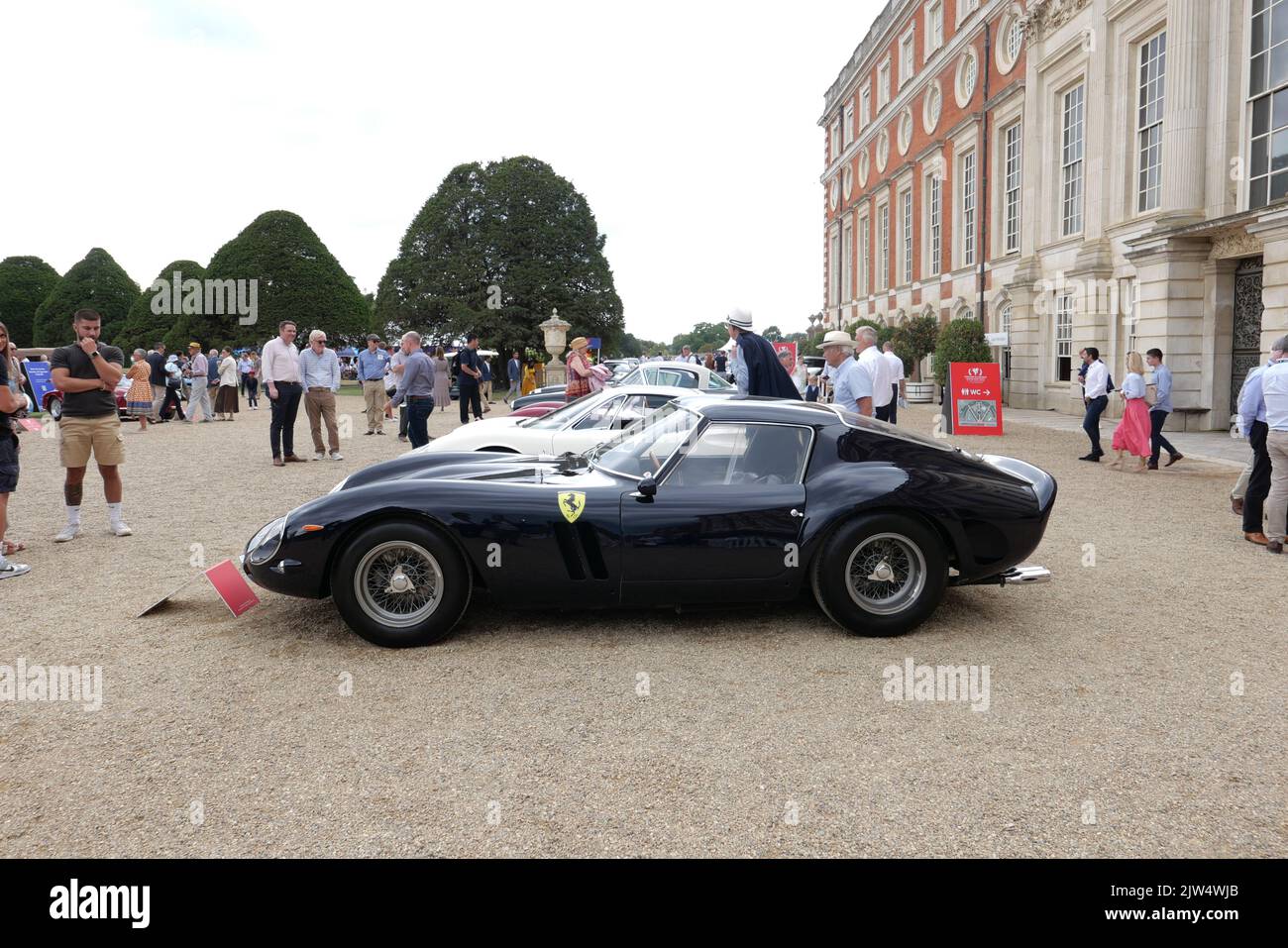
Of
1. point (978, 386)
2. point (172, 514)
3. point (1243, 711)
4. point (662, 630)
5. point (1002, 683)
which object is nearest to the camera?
point (1243, 711)

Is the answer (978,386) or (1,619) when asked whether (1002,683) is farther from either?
(978,386)

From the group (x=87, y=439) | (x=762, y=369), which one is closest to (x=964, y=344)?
(x=762, y=369)

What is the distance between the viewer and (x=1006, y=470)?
17.7 ft

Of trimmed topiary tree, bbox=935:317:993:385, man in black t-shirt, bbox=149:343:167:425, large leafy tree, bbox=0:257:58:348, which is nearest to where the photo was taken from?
man in black t-shirt, bbox=149:343:167:425

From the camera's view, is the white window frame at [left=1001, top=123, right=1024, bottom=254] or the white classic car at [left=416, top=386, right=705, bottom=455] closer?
the white classic car at [left=416, top=386, right=705, bottom=455]

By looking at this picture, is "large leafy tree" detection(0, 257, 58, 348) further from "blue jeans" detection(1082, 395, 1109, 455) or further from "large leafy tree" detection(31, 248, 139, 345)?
"blue jeans" detection(1082, 395, 1109, 455)

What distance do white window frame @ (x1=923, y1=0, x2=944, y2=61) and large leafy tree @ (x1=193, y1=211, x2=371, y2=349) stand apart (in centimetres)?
3740

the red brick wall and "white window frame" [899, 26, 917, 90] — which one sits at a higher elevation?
"white window frame" [899, 26, 917, 90]

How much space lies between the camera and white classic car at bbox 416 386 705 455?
864 centimetres

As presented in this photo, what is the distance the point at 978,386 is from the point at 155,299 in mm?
56405


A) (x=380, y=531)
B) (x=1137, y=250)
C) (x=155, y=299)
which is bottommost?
(x=380, y=531)

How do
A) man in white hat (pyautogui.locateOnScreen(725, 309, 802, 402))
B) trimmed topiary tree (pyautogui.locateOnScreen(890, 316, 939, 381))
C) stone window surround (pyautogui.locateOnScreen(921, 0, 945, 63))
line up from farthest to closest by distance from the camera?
stone window surround (pyautogui.locateOnScreen(921, 0, 945, 63))
trimmed topiary tree (pyautogui.locateOnScreen(890, 316, 939, 381))
man in white hat (pyautogui.locateOnScreen(725, 309, 802, 402))

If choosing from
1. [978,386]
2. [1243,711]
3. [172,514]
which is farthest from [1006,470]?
[978,386]

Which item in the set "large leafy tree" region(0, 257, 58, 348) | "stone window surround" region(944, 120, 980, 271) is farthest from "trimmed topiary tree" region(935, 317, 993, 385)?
"large leafy tree" region(0, 257, 58, 348)
